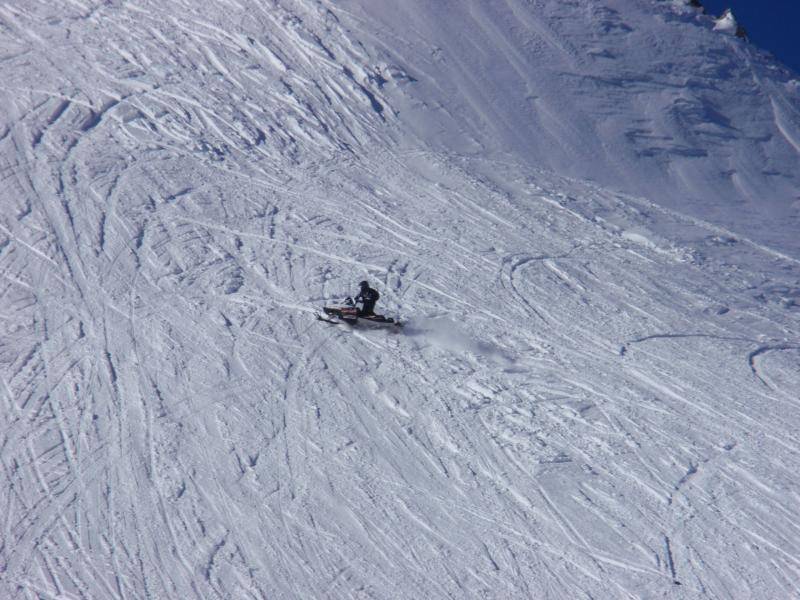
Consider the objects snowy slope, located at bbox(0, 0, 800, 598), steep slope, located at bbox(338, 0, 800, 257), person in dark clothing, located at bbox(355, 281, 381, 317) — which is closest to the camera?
snowy slope, located at bbox(0, 0, 800, 598)

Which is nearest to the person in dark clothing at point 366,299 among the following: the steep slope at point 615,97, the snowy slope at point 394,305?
the snowy slope at point 394,305

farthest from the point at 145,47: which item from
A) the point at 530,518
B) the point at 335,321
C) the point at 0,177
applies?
the point at 530,518

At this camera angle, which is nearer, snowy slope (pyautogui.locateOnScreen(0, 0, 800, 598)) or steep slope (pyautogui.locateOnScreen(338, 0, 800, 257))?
snowy slope (pyautogui.locateOnScreen(0, 0, 800, 598))

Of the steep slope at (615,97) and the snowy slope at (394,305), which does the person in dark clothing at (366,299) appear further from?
the steep slope at (615,97)

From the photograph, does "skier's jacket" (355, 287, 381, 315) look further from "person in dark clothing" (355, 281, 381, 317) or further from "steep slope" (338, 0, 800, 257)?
"steep slope" (338, 0, 800, 257)

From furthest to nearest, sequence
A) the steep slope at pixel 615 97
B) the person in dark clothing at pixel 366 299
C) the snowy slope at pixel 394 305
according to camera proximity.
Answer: the steep slope at pixel 615 97, the person in dark clothing at pixel 366 299, the snowy slope at pixel 394 305

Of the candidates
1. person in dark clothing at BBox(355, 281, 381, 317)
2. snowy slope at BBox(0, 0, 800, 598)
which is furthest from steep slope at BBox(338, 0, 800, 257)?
person in dark clothing at BBox(355, 281, 381, 317)

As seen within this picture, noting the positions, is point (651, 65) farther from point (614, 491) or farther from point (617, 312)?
point (614, 491)
